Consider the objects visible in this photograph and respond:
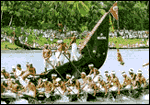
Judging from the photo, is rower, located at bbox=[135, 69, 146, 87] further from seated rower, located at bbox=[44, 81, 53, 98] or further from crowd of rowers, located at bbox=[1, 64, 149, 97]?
seated rower, located at bbox=[44, 81, 53, 98]

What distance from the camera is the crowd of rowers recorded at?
7340mm

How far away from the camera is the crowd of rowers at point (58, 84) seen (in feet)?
24.1

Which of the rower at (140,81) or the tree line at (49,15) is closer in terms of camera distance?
the rower at (140,81)

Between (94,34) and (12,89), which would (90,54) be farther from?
(12,89)

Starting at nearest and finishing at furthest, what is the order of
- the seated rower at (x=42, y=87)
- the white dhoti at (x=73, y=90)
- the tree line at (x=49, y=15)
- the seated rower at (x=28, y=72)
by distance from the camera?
the seated rower at (x=42, y=87)
the white dhoti at (x=73, y=90)
the seated rower at (x=28, y=72)
the tree line at (x=49, y=15)

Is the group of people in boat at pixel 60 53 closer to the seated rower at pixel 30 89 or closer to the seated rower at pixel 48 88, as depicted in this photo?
the seated rower at pixel 48 88

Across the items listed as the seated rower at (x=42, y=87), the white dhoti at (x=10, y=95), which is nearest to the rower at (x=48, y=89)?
the seated rower at (x=42, y=87)

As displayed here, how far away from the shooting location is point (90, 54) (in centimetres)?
900

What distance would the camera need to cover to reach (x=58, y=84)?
7430mm

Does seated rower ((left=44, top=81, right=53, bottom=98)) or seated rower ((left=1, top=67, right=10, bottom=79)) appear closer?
seated rower ((left=44, top=81, right=53, bottom=98))

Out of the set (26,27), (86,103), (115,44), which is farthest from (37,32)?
(86,103)

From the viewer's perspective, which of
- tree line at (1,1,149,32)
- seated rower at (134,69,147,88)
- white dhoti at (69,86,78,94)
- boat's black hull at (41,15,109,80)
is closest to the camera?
white dhoti at (69,86,78,94)

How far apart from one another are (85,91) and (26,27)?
1892 centimetres

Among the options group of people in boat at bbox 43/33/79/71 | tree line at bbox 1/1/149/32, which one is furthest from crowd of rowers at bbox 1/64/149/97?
tree line at bbox 1/1/149/32
